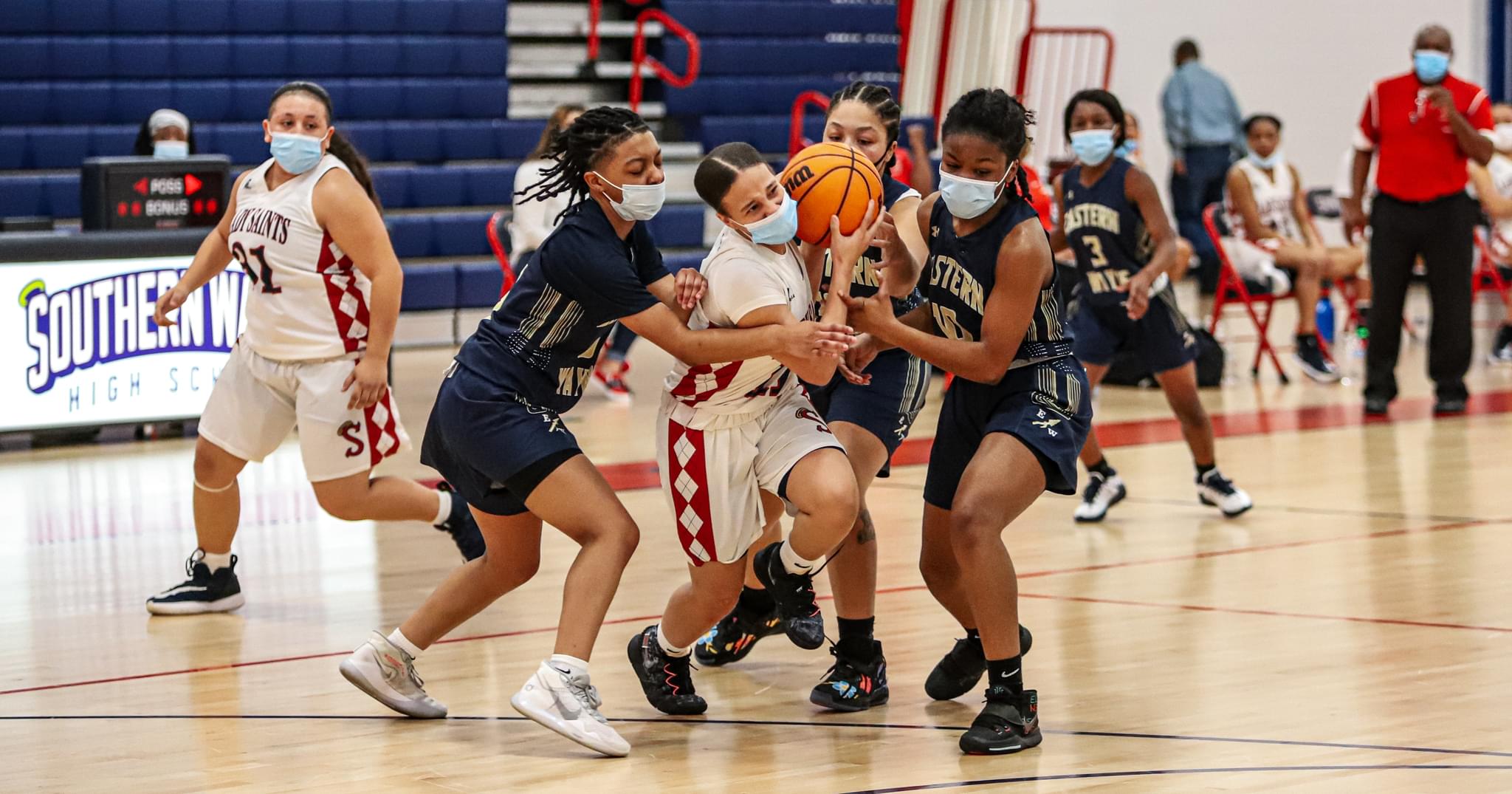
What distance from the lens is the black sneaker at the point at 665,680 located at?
14.3 feet

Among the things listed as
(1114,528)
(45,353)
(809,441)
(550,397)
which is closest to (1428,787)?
(809,441)

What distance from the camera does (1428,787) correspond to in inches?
143

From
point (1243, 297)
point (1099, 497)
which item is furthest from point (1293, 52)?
point (1099, 497)

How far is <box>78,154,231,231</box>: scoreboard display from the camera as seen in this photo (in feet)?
30.4

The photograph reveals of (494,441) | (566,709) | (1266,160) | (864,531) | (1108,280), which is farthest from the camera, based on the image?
(1266,160)

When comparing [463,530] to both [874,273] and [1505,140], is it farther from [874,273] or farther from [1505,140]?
[1505,140]

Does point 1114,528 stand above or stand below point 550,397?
below

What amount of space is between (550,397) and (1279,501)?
3.98m

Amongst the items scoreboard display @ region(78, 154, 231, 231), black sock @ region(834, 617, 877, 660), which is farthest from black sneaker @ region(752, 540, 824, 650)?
scoreboard display @ region(78, 154, 231, 231)

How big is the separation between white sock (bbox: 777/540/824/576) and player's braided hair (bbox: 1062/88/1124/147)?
3.27 m

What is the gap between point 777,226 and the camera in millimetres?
4004

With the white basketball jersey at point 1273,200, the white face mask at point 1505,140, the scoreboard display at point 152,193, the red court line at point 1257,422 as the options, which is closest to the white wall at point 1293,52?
the white face mask at point 1505,140

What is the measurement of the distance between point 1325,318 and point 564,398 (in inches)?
370

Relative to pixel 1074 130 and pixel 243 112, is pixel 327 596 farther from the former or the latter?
pixel 243 112
